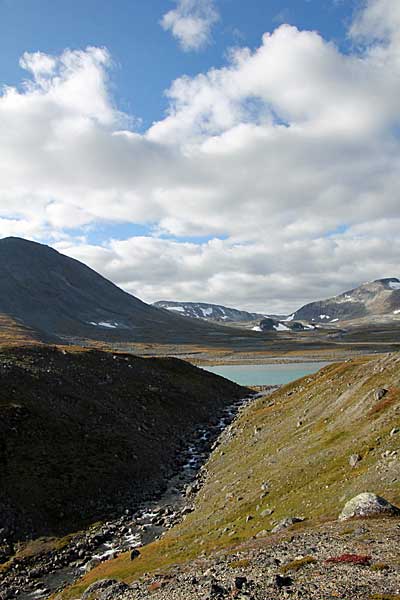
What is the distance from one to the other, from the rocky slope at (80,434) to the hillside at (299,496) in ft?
31.7

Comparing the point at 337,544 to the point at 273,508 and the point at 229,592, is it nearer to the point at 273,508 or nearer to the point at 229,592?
the point at 229,592

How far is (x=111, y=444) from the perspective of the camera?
6169 centimetres

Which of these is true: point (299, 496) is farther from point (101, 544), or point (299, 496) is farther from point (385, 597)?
point (385, 597)

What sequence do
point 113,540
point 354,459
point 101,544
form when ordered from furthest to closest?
point 113,540, point 101,544, point 354,459

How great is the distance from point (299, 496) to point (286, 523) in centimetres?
625

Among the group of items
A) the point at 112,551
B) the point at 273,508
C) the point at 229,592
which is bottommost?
the point at 112,551

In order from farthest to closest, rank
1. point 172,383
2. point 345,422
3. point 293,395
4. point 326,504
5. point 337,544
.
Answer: point 172,383, point 293,395, point 345,422, point 326,504, point 337,544

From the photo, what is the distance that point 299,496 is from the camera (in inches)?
1372

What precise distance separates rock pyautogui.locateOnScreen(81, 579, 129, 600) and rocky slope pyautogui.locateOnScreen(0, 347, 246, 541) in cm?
1707

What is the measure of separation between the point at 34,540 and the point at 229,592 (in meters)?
27.8

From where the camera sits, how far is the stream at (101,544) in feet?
112

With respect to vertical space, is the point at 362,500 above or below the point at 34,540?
above

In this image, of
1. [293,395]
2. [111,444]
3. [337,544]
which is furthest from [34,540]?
[293,395]

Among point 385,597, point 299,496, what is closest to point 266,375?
point 299,496
